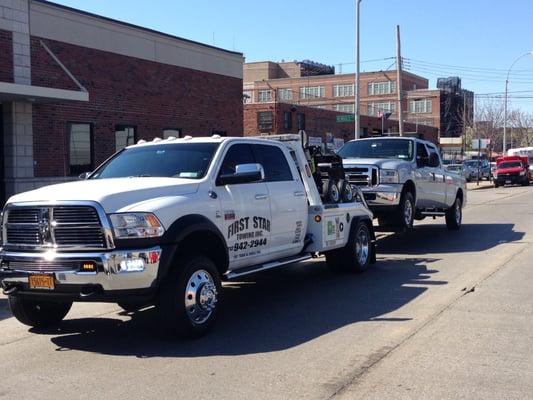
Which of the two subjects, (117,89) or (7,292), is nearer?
(7,292)

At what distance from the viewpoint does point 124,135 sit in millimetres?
21406

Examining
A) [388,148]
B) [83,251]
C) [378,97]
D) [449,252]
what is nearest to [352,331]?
[83,251]

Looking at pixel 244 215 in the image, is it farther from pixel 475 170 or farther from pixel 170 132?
pixel 475 170

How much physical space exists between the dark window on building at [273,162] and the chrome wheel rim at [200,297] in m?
→ 1.81

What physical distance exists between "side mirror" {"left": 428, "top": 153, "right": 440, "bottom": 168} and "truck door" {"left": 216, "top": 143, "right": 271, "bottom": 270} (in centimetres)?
739

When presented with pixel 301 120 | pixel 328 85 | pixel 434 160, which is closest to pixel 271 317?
pixel 434 160

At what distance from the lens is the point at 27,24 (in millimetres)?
17688

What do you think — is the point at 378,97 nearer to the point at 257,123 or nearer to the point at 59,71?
the point at 257,123

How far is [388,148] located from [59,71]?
1060cm

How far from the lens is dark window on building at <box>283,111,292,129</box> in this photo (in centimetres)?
3856

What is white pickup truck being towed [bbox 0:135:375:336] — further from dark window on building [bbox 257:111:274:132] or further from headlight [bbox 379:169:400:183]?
dark window on building [bbox 257:111:274:132]

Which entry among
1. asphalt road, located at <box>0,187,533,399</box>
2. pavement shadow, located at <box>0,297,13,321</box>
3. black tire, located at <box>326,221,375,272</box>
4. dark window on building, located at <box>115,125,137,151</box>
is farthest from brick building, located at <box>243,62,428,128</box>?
pavement shadow, located at <box>0,297,13,321</box>

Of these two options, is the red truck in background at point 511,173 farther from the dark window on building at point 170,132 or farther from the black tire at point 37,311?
the black tire at point 37,311

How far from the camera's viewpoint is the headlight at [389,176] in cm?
1225
